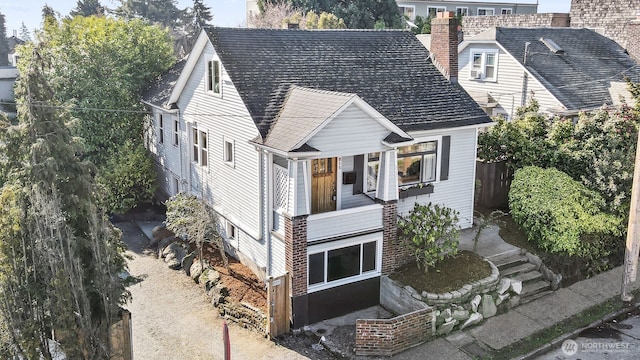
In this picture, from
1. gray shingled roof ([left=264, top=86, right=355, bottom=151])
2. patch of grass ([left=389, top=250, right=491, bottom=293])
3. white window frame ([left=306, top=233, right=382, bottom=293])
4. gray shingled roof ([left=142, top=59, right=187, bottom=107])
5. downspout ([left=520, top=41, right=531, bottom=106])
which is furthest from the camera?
downspout ([left=520, top=41, right=531, bottom=106])

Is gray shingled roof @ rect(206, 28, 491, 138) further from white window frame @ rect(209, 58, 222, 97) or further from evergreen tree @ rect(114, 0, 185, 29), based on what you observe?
evergreen tree @ rect(114, 0, 185, 29)

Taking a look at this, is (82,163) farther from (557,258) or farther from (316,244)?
(557,258)

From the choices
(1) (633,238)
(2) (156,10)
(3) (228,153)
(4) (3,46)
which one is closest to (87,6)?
(2) (156,10)

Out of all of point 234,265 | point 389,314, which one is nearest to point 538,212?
point 389,314

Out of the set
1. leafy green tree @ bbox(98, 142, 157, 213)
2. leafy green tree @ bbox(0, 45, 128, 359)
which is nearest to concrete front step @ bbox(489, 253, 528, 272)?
leafy green tree @ bbox(0, 45, 128, 359)

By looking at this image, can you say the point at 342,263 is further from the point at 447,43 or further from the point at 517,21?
the point at 517,21
